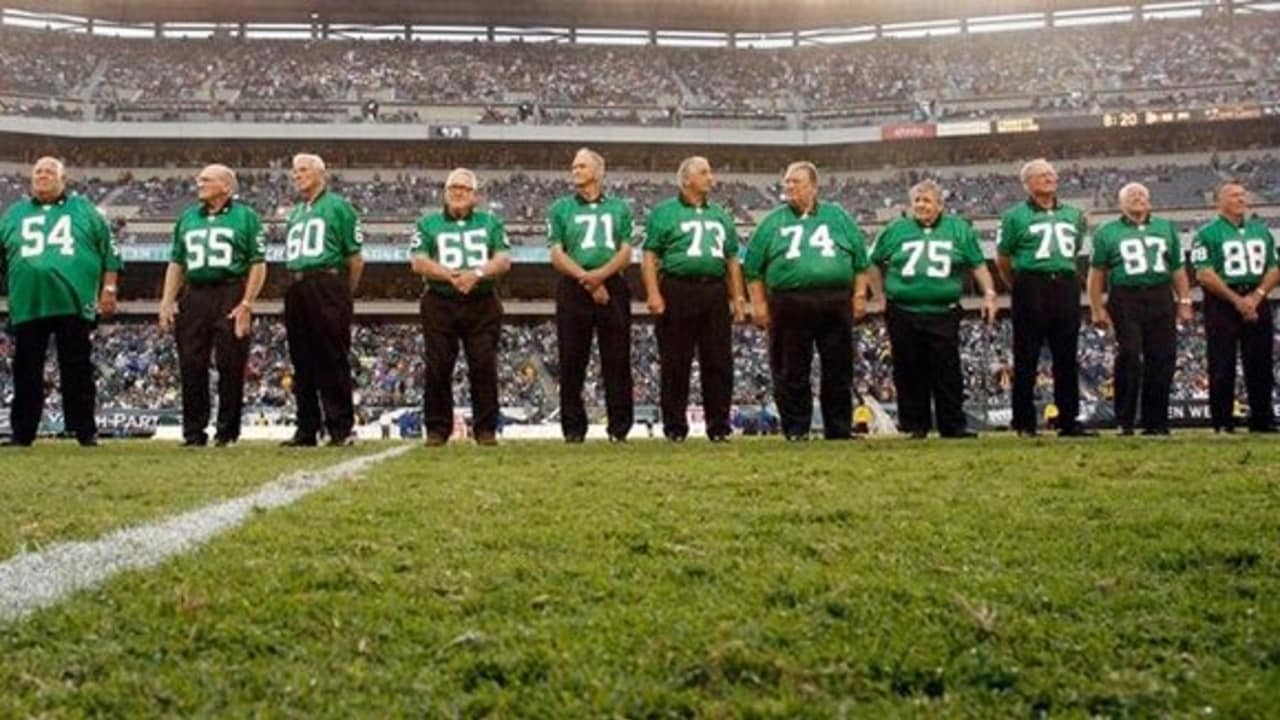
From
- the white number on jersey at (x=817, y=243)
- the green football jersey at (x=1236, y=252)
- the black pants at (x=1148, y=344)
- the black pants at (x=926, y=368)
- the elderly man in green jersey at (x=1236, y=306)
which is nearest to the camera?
the white number on jersey at (x=817, y=243)

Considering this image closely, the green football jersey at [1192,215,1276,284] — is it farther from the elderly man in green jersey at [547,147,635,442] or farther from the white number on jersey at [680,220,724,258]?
the elderly man in green jersey at [547,147,635,442]

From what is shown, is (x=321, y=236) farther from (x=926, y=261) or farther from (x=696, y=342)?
(x=926, y=261)

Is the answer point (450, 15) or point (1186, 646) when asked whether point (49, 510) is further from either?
point (450, 15)

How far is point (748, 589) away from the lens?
2.82 m

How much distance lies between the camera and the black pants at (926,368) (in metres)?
8.72

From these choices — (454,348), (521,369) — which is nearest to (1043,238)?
(454,348)

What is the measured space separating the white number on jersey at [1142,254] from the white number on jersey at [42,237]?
750 cm

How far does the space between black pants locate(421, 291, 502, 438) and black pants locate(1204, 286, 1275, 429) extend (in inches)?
207

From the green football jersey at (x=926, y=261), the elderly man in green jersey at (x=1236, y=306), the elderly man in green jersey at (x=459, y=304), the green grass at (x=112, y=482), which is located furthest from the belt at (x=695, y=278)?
the elderly man in green jersey at (x=1236, y=306)

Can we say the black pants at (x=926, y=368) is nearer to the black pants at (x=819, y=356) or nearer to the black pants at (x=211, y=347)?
the black pants at (x=819, y=356)

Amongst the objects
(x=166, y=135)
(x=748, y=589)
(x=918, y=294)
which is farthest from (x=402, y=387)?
(x=748, y=589)

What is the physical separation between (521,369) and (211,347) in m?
27.3

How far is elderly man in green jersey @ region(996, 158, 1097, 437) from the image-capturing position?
8773 millimetres

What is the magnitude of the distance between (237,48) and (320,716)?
165 ft
